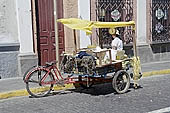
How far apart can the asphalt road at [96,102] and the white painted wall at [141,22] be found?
4762mm

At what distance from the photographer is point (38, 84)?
7629mm

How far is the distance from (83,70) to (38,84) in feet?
4.41

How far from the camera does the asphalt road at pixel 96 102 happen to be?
619cm

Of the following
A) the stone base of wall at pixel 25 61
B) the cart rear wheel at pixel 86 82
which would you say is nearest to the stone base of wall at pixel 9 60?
the stone base of wall at pixel 25 61

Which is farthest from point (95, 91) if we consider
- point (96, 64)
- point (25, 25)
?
point (25, 25)

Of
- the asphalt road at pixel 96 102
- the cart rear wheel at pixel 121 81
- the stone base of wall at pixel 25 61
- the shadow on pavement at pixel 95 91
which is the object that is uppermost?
the stone base of wall at pixel 25 61

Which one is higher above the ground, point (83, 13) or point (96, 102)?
point (83, 13)

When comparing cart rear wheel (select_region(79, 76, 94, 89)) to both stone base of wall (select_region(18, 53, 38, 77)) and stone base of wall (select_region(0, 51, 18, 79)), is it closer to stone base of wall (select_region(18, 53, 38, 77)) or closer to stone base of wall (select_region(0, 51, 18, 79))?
stone base of wall (select_region(18, 53, 38, 77))

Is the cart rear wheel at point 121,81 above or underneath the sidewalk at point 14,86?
above

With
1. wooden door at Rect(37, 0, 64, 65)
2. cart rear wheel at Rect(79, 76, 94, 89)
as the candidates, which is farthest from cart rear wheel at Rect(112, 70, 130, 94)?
wooden door at Rect(37, 0, 64, 65)

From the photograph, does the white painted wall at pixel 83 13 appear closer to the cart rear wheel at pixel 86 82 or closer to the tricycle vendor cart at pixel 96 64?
the cart rear wheel at pixel 86 82

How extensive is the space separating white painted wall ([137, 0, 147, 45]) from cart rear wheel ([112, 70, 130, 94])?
17.6ft

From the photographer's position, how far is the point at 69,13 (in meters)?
10.9

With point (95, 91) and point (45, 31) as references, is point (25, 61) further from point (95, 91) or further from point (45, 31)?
point (95, 91)
